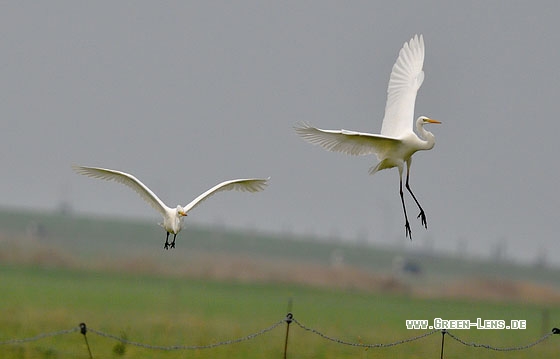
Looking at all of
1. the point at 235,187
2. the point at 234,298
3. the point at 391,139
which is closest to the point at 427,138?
the point at 391,139

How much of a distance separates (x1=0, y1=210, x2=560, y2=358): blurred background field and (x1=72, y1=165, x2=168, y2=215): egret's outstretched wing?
4265 mm

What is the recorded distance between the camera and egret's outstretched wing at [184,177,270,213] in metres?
9.72

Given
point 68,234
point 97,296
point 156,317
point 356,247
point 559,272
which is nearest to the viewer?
point 156,317

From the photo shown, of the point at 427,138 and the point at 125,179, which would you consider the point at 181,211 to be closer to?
the point at 125,179

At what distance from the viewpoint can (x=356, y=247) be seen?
209 feet

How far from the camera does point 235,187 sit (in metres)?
10.5

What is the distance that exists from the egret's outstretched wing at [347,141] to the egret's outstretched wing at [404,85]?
2.93ft

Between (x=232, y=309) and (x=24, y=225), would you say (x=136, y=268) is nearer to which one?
(x=232, y=309)

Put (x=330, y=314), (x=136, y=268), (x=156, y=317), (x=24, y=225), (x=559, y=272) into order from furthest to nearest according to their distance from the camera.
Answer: (x=24, y=225), (x=559, y=272), (x=136, y=268), (x=330, y=314), (x=156, y=317)

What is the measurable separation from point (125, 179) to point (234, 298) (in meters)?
24.8

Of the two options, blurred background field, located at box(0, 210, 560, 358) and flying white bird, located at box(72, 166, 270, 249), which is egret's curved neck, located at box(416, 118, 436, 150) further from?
blurred background field, located at box(0, 210, 560, 358)

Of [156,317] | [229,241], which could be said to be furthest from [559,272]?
[156,317]

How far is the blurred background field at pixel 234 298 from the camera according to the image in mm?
17734

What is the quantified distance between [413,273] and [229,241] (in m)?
12.3
